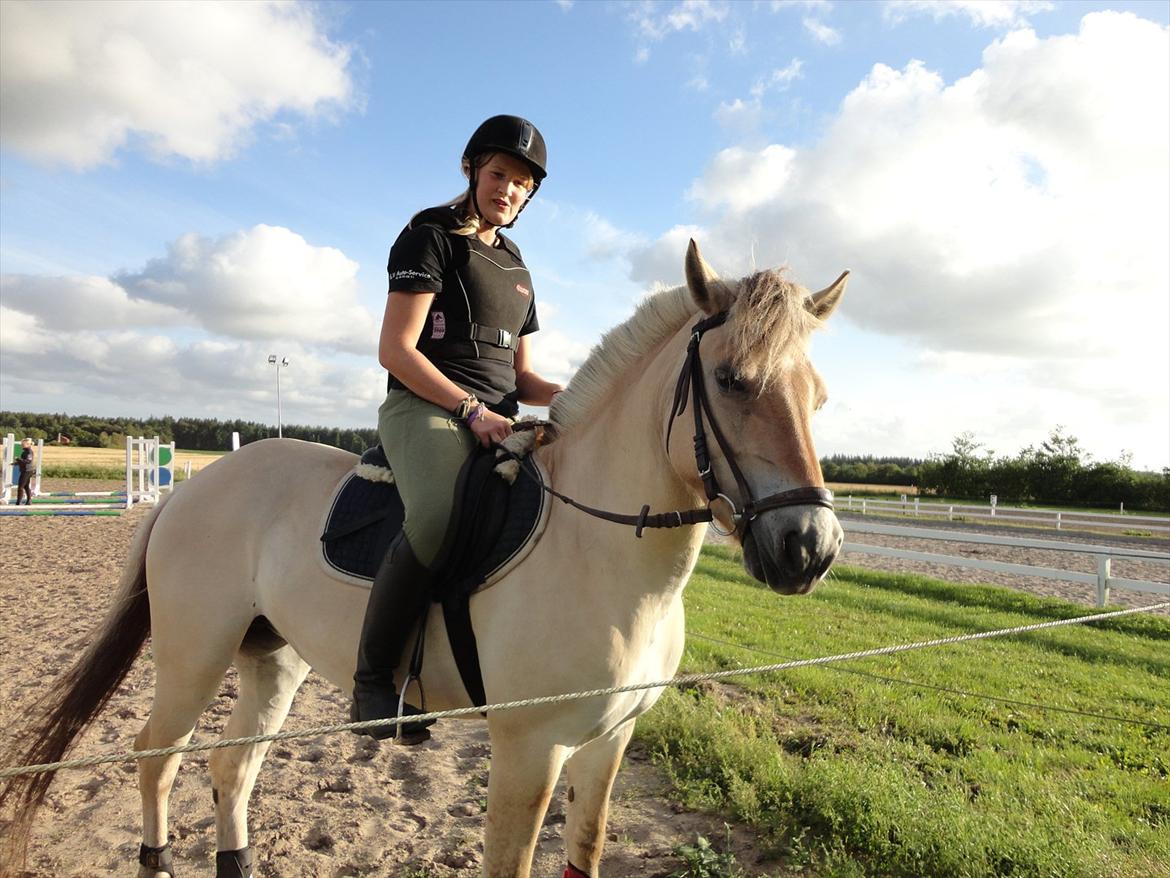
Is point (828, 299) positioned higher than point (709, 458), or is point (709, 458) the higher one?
point (828, 299)

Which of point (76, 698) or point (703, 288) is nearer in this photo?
point (703, 288)

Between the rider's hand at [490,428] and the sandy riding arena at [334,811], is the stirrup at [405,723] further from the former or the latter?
the sandy riding arena at [334,811]

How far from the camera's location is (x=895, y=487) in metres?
61.6

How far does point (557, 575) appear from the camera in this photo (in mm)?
2469

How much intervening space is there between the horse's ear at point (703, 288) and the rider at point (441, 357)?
0.93 metres

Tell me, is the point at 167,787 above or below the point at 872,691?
above

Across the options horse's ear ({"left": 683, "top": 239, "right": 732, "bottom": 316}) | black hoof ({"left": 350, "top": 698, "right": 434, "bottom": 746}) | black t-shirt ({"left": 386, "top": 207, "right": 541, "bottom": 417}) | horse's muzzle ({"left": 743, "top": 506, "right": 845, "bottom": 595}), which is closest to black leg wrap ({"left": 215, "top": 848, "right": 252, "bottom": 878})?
black hoof ({"left": 350, "top": 698, "right": 434, "bottom": 746})

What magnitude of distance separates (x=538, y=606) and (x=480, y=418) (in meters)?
0.79

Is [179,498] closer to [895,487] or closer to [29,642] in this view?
[29,642]

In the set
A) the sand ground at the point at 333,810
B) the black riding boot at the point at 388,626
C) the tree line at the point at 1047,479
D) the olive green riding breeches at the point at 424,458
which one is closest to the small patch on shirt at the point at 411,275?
the olive green riding breeches at the point at 424,458

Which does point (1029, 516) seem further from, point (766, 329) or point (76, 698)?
point (76, 698)

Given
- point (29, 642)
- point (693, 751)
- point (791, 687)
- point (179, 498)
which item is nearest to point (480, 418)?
point (179, 498)

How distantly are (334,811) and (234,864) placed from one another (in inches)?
32.5

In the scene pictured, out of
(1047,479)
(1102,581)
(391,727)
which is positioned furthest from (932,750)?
(1047,479)
